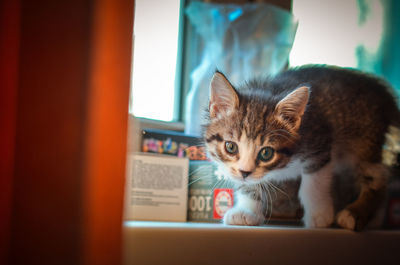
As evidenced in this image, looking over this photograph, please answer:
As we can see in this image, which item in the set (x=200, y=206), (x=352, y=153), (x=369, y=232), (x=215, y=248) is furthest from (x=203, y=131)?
(x=369, y=232)

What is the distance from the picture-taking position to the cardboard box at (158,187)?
91 cm

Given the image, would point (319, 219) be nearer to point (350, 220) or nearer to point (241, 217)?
point (350, 220)

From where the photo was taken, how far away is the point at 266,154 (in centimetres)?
90

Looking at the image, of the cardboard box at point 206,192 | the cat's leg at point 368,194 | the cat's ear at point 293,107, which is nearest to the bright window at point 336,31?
the cat's ear at point 293,107

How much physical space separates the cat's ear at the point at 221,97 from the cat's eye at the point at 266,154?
14 centimetres

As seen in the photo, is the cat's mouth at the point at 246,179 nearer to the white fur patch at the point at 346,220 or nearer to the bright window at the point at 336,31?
the white fur patch at the point at 346,220

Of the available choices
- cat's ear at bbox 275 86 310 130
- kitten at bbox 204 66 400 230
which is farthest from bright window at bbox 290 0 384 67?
cat's ear at bbox 275 86 310 130

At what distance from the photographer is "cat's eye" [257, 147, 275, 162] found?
891 mm

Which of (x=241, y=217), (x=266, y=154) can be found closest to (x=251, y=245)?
(x=241, y=217)

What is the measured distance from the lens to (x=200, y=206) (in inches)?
38.4

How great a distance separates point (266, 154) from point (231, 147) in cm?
9

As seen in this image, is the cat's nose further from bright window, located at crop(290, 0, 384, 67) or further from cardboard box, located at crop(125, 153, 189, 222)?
bright window, located at crop(290, 0, 384, 67)

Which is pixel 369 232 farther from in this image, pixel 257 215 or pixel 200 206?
pixel 200 206

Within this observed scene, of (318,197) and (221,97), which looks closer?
(221,97)
